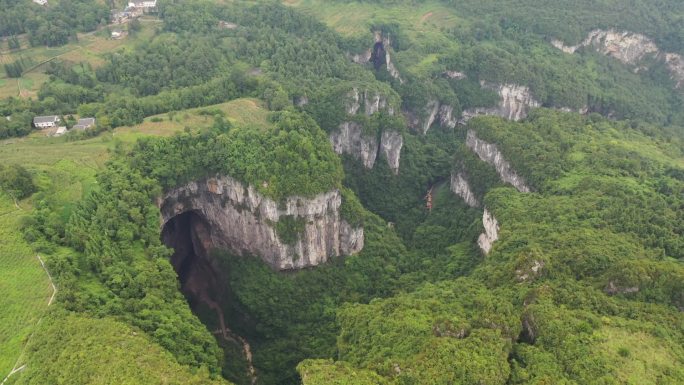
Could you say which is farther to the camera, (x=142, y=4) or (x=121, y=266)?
(x=142, y=4)

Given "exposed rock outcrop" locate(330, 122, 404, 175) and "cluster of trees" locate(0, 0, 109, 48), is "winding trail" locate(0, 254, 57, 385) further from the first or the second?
"cluster of trees" locate(0, 0, 109, 48)

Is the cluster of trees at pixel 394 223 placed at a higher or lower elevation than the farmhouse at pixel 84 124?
lower

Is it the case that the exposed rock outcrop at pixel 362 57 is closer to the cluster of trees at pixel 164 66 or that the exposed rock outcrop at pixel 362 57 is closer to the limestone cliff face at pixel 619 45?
the cluster of trees at pixel 164 66

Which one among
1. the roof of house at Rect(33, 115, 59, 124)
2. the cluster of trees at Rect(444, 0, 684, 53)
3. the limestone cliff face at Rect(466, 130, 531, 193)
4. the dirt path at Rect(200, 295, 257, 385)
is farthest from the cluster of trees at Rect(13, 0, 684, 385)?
the cluster of trees at Rect(444, 0, 684, 53)

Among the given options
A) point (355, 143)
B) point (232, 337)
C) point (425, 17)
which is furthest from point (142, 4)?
point (232, 337)

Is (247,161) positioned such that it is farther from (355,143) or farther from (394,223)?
(394,223)

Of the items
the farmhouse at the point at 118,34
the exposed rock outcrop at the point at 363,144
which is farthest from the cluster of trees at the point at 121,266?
the farmhouse at the point at 118,34
